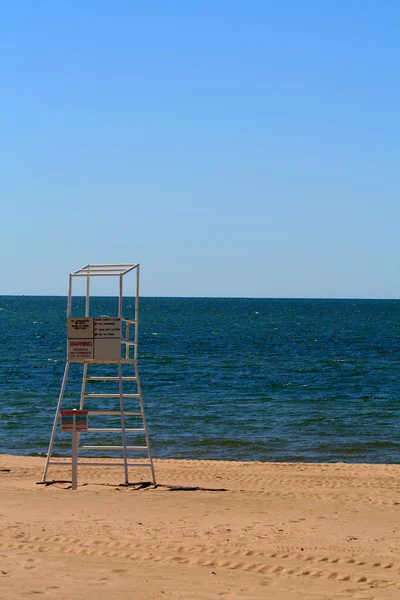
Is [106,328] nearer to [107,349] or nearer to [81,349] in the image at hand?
[107,349]

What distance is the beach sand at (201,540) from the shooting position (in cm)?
788

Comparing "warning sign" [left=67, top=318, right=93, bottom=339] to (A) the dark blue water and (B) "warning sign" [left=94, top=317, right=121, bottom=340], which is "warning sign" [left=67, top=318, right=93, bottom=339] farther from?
(A) the dark blue water

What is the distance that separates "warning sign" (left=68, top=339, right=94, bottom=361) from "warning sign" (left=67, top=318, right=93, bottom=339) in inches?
3.1

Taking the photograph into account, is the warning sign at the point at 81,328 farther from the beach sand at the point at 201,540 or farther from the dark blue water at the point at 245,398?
the dark blue water at the point at 245,398

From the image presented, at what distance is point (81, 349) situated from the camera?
44.4 ft

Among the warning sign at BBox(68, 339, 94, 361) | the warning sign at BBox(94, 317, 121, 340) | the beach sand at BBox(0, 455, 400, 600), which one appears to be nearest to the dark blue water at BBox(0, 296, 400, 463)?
the beach sand at BBox(0, 455, 400, 600)

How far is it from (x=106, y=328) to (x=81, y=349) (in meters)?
0.52

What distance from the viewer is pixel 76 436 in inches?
533

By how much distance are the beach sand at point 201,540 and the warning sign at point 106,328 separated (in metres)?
2.37

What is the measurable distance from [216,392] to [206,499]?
20.4 m

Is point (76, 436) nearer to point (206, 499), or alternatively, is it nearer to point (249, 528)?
point (206, 499)

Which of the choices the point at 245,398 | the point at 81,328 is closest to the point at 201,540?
the point at 81,328

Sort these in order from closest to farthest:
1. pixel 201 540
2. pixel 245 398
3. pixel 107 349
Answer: pixel 201 540, pixel 107 349, pixel 245 398

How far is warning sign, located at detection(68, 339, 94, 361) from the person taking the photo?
1351 cm
